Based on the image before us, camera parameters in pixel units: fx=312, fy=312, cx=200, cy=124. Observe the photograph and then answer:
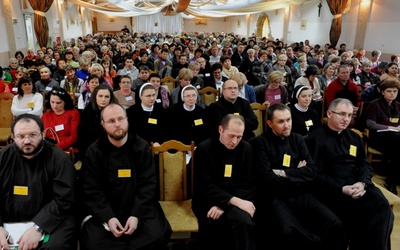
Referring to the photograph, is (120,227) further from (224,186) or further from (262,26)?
(262,26)

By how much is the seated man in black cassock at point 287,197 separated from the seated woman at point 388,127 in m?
1.66

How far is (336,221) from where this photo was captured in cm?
242

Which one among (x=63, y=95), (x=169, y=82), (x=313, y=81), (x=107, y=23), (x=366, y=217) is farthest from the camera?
(x=107, y=23)

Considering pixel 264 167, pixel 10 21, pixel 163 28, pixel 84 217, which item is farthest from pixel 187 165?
pixel 163 28

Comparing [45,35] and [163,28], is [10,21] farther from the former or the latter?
[163,28]

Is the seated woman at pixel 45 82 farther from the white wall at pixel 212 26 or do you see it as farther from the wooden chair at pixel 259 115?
the white wall at pixel 212 26

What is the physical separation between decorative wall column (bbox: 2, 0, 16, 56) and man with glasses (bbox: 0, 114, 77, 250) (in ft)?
27.8

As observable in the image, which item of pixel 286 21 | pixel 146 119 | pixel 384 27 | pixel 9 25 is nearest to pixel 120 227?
pixel 146 119

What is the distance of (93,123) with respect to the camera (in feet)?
11.5

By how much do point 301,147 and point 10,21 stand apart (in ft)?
31.3

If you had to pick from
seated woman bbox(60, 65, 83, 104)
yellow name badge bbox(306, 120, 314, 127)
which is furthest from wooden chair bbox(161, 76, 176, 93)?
yellow name badge bbox(306, 120, 314, 127)

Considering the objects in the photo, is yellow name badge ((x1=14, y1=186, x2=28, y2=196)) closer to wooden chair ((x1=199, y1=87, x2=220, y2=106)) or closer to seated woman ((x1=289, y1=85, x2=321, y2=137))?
seated woman ((x1=289, y1=85, x2=321, y2=137))

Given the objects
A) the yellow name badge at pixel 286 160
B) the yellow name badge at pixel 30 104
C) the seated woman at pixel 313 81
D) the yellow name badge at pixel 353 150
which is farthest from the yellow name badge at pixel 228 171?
the seated woman at pixel 313 81

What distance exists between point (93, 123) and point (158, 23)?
90.7 feet
